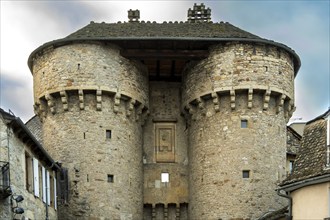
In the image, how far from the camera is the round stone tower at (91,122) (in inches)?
1401

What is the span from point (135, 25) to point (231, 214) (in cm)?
1007

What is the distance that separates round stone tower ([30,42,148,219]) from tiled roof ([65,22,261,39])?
80cm

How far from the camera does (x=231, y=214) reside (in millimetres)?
35469

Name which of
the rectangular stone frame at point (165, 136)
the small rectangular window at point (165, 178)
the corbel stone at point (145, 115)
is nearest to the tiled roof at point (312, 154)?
the corbel stone at point (145, 115)

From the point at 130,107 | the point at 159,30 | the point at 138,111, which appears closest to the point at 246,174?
the point at 138,111

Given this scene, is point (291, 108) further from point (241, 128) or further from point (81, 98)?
point (81, 98)

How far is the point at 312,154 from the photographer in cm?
2441

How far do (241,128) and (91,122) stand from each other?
6.45m

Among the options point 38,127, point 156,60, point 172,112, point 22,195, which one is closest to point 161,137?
point 172,112

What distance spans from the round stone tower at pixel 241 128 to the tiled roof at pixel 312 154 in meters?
10.0

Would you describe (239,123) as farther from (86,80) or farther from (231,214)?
(86,80)

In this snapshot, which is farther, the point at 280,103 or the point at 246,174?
the point at 280,103

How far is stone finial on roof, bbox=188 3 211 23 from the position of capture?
139 ft

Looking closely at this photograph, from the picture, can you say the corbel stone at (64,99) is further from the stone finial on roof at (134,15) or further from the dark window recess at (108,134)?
the stone finial on roof at (134,15)
